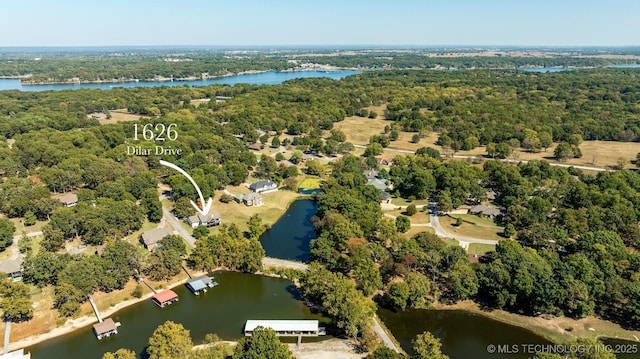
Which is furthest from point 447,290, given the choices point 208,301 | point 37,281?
point 37,281

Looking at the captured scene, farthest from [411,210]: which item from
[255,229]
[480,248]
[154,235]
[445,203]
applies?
[154,235]

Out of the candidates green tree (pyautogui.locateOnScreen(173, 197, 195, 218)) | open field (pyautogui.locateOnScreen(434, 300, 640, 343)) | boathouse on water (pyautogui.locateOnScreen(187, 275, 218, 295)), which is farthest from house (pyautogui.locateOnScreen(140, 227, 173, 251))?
open field (pyautogui.locateOnScreen(434, 300, 640, 343))

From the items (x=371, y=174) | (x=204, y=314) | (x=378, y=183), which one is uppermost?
(x=371, y=174)

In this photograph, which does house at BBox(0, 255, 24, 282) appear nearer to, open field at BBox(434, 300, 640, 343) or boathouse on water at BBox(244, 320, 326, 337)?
boathouse on water at BBox(244, 320, 326, 337)

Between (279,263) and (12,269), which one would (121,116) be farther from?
(279,263)

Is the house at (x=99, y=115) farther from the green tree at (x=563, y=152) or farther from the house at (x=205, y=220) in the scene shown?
the green tree at (x=563, y=152)
